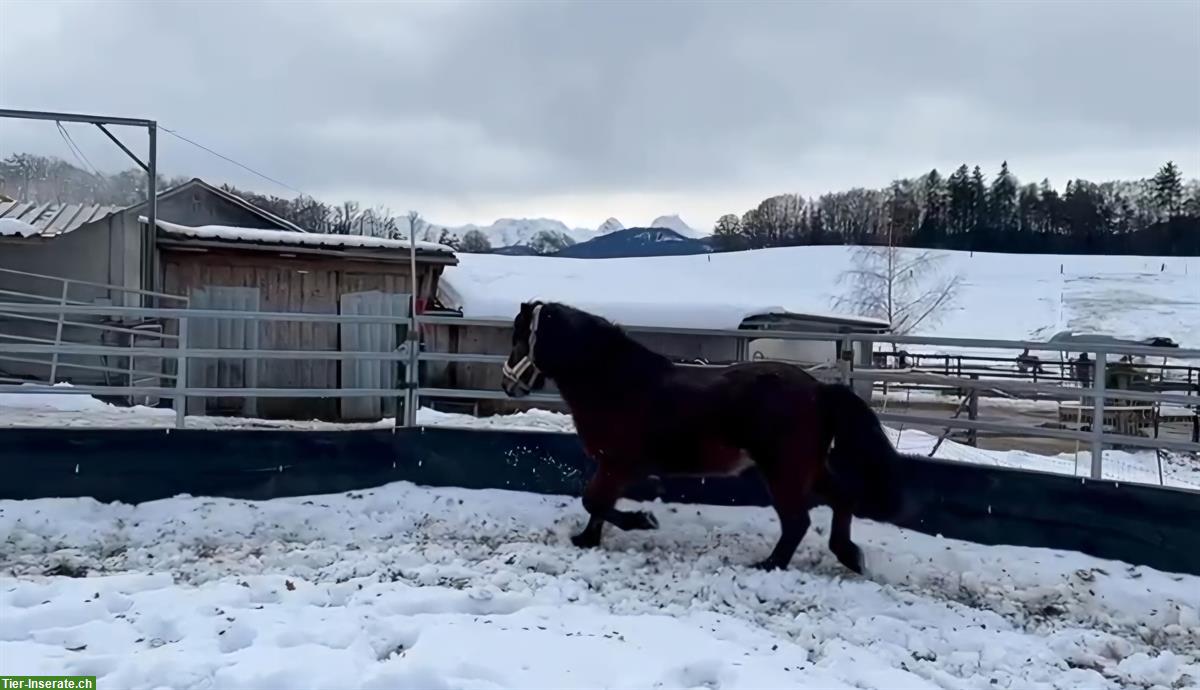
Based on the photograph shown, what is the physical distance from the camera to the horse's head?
5.73 meters

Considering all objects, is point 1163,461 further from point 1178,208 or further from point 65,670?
point 1178,208

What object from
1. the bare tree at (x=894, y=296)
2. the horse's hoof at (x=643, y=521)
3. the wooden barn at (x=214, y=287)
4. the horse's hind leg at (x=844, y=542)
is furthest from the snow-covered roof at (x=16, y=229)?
the bare tree at (x=894, y=296)

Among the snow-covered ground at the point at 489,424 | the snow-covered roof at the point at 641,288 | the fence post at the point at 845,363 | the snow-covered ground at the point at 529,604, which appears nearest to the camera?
the snow-covered ground at the point at 529,604

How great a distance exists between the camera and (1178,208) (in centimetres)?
7475

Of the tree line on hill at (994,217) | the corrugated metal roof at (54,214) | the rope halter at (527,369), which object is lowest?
the rope halter at (527,369)

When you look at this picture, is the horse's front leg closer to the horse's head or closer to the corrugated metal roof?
the horse's head

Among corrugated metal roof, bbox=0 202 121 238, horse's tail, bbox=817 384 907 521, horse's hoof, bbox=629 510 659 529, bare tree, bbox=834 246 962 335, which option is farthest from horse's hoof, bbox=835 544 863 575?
bare tree, bbox=834 246 962 335

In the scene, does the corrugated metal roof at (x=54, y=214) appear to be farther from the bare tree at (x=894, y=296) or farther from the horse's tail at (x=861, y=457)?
the bare tree at (x=894, y=296)

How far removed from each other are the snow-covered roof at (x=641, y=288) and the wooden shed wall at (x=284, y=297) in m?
2.20

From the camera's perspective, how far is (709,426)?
5.25 metres

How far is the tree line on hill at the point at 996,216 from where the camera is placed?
70812 millimetres

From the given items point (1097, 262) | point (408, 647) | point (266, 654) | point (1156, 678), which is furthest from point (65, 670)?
point (1097, 262)

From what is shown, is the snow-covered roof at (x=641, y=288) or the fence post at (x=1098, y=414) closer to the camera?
the fence post at (x=1098, y=414)

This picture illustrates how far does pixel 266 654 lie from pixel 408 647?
20.7 inches
